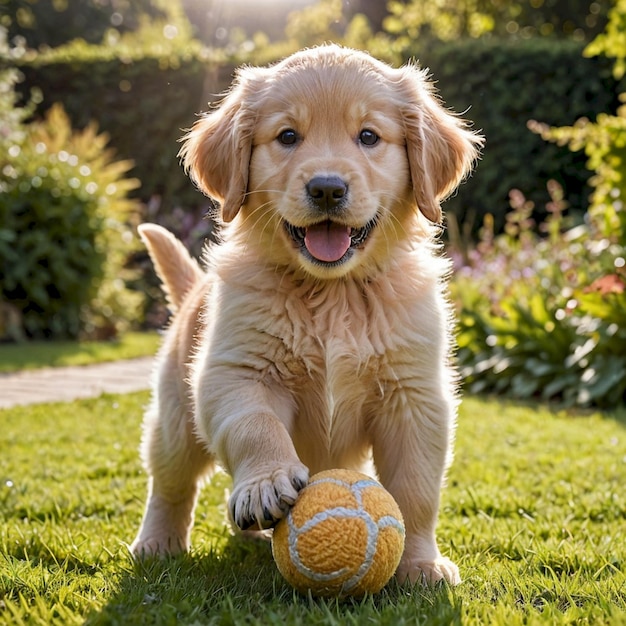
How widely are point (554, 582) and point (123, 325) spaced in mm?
8192

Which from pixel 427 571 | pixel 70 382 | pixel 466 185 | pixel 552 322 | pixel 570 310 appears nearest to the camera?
pixel 427 571

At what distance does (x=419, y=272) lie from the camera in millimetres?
2807

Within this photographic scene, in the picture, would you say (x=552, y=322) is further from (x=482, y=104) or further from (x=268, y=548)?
(x=482, y=104)

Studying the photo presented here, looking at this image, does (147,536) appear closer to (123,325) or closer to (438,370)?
(438,370)

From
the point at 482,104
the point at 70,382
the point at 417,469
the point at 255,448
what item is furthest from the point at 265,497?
the point at 482,104

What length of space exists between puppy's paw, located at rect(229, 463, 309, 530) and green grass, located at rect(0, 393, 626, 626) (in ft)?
0.67

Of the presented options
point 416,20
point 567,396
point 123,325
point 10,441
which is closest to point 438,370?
point 10,441

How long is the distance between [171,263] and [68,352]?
16.5 ft

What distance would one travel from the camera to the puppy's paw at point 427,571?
2422mm

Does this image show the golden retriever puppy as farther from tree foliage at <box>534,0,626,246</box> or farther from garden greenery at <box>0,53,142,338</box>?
garden greenery at <box>0,53,142,338</box>

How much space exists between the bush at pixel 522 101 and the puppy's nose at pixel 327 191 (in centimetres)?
840

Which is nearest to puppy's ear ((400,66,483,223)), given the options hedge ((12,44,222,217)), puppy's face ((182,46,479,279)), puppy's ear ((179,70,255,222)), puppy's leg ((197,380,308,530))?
puppy's face ((182,46,479,279))

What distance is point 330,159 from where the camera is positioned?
2.59 metres

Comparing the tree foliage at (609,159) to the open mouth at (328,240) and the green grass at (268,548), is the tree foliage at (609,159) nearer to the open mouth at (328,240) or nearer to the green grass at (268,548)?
the green grass at (268,548)
